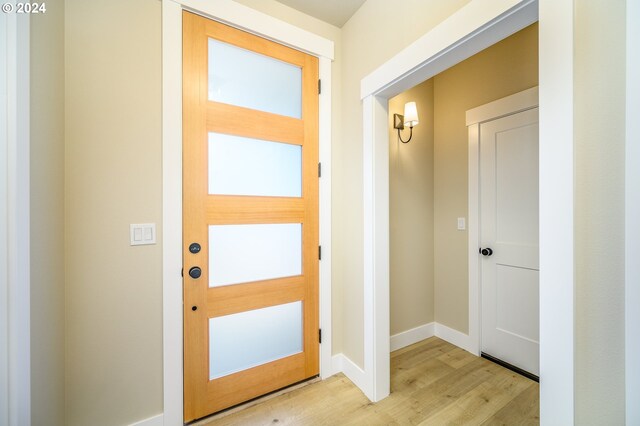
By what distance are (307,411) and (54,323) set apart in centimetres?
143

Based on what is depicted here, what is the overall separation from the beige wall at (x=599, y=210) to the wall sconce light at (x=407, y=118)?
1.39 m

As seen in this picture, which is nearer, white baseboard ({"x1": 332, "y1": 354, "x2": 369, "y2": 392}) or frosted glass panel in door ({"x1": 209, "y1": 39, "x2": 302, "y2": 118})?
frosted glass panel in door ({"x1": 209, "y1": 39, "x2": 302, "y2": 118})

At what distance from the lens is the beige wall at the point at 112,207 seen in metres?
1.27

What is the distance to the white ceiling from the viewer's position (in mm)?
1794

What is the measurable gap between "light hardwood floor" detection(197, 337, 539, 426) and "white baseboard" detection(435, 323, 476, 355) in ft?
0.71

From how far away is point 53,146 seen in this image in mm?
1135

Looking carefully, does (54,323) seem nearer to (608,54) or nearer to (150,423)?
(150,423)

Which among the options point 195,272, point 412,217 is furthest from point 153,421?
point 412,217

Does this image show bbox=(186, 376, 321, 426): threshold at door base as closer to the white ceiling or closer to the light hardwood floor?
the light hardwood floor

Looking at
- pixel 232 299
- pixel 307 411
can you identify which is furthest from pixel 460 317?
pixel 232 299

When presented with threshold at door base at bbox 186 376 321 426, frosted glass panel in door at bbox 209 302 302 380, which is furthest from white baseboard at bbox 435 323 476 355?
frosted glass panel in door at bbox 209 302 302 380

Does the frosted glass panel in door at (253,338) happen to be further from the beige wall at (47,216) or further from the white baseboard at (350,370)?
the beige wall at (47,216)

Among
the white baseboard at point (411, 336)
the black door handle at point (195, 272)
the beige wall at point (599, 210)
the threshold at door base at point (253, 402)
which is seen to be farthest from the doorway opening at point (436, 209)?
the black door handle at point (195, 272)

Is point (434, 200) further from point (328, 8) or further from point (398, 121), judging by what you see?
point (328, 8)
